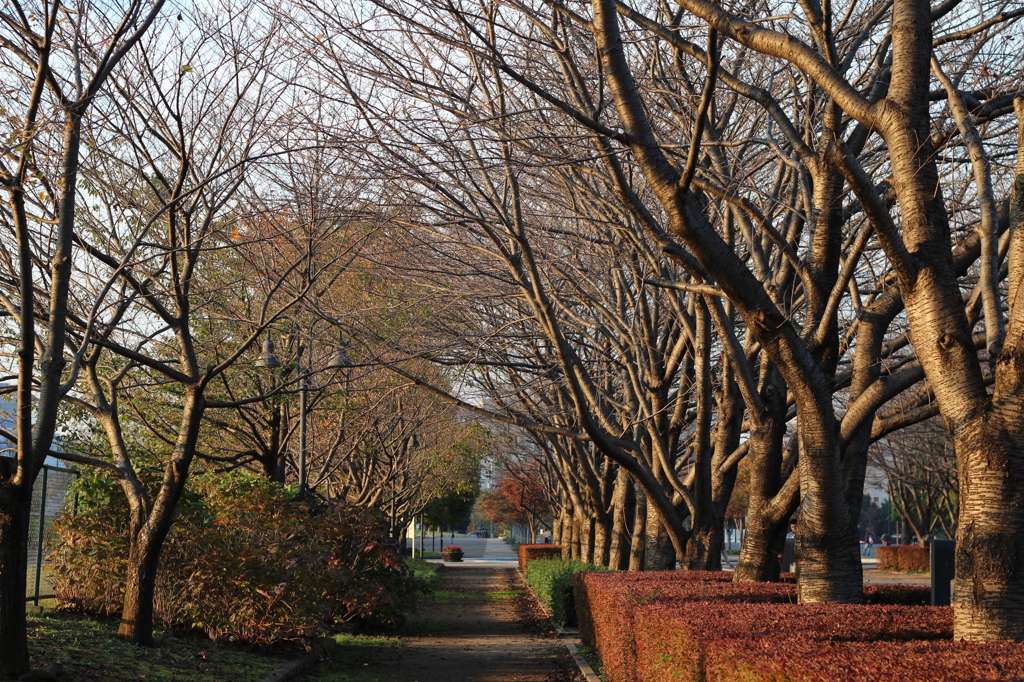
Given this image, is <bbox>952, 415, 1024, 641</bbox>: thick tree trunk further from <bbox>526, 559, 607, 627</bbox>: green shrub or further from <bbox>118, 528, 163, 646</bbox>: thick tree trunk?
<bbox>526, 559, 607, 627</bbox>: green shrub

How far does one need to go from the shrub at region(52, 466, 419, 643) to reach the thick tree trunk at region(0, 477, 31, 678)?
4472mm

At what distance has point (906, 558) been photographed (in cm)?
4541

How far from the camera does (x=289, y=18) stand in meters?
9.55

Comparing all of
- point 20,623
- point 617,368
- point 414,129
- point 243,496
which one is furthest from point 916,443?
point 20,623

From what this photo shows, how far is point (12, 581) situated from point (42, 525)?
7.08 metres

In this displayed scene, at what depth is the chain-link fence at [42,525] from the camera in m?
14.3

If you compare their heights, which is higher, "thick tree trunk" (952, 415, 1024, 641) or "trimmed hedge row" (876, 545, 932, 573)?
"thick tree trunk" (952, 415, 1024, 641)

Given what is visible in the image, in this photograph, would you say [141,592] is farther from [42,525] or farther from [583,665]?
[583,665]

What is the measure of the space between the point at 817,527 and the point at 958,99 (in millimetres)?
3701

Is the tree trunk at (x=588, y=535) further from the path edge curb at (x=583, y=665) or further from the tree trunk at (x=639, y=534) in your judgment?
the path edge curb at (x=583, y=665)

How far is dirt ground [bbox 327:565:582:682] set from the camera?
13.2 meters

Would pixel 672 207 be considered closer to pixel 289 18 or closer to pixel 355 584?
pixel 289 18

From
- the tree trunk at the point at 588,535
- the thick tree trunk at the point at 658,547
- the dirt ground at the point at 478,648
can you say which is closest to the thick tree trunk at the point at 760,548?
the dirt ground at the point at 478,648

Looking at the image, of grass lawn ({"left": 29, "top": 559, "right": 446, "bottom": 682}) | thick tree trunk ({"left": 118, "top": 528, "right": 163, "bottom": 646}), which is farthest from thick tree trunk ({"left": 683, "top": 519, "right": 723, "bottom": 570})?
thick tree trunk ({"left": 118, "top": 528, "right": 163, "bottom": 646})
